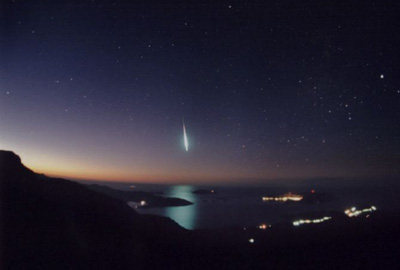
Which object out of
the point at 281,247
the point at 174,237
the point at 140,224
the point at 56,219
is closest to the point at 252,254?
the point at 281,247

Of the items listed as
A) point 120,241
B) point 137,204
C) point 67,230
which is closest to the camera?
point 67,230

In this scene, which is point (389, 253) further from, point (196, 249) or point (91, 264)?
point (91, 264)

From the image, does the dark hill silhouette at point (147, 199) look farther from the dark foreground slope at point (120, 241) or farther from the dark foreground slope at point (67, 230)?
the dark foreground slope at point (67, 230)

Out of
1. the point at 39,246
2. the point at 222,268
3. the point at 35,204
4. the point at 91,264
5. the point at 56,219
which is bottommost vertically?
the point at 222,268

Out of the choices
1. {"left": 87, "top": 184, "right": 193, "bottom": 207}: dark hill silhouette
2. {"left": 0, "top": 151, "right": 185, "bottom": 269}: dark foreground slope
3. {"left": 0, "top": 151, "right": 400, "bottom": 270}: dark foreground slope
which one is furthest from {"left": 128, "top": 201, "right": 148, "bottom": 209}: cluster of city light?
{"left": 0, "top": 151, "right": 185, "bottom": 269}: dark foreground slope

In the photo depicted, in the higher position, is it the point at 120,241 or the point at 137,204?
the point at 137,204

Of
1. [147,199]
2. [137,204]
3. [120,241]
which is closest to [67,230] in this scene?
[120,241]

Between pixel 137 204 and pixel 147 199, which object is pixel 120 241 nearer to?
pixel 137 204

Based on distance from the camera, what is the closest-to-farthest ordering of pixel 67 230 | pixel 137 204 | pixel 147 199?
pixel 67 230 < pixel 137 204 < pixel 147 199
